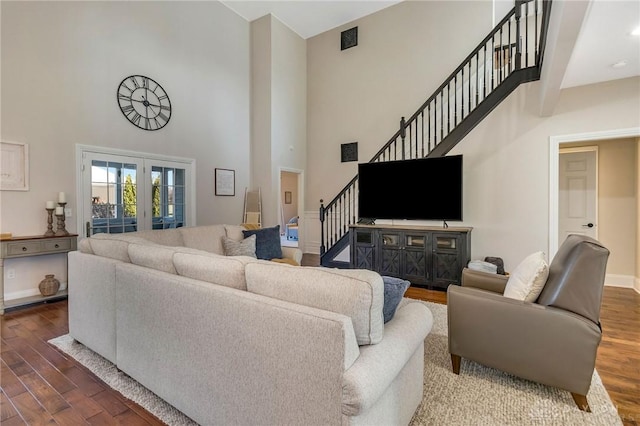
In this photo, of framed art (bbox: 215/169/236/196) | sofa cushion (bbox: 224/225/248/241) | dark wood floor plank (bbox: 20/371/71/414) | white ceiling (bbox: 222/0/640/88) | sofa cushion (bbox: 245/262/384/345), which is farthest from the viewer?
framed art (bbox: 215/169/236/196)

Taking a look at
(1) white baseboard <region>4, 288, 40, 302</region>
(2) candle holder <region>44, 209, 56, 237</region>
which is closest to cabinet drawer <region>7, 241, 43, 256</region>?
(2) candle holder <region>44, 209, 56, 237</region>

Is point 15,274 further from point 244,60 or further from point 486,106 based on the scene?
point 486,106

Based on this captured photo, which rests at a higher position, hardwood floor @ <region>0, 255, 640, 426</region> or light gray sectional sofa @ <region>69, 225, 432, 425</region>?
light gray sectional sofa @ <region>69, 225, 432, 425</region>

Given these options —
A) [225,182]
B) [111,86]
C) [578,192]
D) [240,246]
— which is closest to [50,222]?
[111,86]

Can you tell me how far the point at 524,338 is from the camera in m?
1.87

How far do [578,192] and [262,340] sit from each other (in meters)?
5.23

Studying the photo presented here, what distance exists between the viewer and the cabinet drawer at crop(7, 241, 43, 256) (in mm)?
3369

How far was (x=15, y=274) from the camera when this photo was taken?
3.68 meters

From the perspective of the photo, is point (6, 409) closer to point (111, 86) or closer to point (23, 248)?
point (23, 248)

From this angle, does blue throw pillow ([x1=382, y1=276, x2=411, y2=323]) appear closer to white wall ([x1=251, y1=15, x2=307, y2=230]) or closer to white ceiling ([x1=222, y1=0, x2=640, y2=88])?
white ceiling ([x1=222, y1=0, x2=640, y2=88])

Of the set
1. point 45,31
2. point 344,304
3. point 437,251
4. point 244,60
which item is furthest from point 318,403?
point 244,60

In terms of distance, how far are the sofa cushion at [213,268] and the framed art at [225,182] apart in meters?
4.36

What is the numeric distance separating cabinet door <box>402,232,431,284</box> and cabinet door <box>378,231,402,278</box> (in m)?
0.09

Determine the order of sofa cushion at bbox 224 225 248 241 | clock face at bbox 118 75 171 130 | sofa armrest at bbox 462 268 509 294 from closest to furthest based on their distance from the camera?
sofa armrest at bbox 462 268 509 294
sofa cushion at bbox 224 225 248 241
clock face at bbox 118 75 171 130
